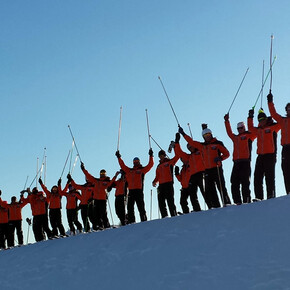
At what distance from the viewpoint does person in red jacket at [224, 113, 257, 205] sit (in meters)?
9.73

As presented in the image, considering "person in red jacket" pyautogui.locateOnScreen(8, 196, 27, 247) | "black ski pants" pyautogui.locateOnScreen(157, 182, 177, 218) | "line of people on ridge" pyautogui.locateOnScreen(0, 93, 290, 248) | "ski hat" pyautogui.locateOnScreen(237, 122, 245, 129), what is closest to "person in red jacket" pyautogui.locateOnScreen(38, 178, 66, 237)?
"line of people on ridge" pyautogui.locateOnScreen(0, 93, 290, 248)

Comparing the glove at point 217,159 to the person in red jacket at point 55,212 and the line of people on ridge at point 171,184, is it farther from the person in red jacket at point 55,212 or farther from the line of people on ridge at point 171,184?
the person in red jacket at point 55,212

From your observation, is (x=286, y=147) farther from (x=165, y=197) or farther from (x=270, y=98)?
(x=165, y=197)

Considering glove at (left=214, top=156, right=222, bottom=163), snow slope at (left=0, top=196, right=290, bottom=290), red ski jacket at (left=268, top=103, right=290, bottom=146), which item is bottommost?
snow slope at (left=0, top=196, right=290, bottom=290)

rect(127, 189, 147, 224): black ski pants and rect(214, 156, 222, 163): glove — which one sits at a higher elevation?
rect(214, 156, 222, 163): glove

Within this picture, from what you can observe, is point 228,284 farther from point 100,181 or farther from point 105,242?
point 100,181

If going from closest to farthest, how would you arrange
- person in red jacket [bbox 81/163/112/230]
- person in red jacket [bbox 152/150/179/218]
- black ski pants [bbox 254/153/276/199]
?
1. black ski pants [bbox 254/153/276/199]
2. person in red jacket [bbox 152/150/179/218]
3. person in red jacket [bbox 81/163/112/230]

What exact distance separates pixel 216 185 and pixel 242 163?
2.32 feet

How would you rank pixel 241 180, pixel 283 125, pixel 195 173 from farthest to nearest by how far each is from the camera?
pixel 195 173, pixel 241 180, pixel 283 125

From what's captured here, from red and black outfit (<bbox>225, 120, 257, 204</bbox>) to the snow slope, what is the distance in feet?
2.82

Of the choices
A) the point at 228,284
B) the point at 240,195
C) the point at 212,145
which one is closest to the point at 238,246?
the point at 228,284

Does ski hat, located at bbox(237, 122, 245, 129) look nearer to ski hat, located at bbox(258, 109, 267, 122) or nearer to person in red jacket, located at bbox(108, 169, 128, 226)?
ski hat, located at bbox(258, 109, 267, 122)

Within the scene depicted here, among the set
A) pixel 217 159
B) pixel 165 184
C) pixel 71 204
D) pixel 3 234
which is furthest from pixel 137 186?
pixel 3 234

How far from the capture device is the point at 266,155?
9.62 metres
